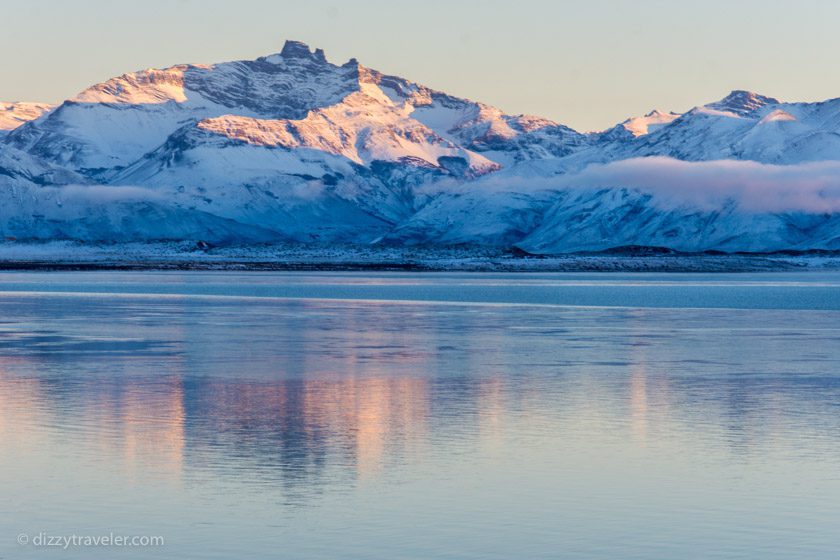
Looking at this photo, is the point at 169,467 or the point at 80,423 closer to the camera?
the point at 169,467

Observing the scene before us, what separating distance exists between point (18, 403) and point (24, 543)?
1510 centimetres

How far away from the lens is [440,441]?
96.8 feet

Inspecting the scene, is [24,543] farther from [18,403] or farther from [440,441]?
[18,403]

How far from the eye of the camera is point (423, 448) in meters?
28.6

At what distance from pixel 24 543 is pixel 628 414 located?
1631 cm

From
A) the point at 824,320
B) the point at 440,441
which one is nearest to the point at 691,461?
the point at 440,441

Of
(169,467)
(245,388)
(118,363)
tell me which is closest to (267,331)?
(118,363)

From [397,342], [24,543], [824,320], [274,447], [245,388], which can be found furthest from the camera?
[824,320]

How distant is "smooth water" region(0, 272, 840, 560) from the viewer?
21.5 metres

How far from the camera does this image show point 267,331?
65.2 metres

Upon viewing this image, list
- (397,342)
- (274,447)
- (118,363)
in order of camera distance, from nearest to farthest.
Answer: (274,447) → (118,363) → (397,342)

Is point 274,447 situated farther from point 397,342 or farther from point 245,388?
point 397,342

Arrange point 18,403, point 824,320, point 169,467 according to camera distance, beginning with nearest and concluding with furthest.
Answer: point 169,467, point 18,403, point 824,320

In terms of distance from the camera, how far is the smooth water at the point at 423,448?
70.5ft
